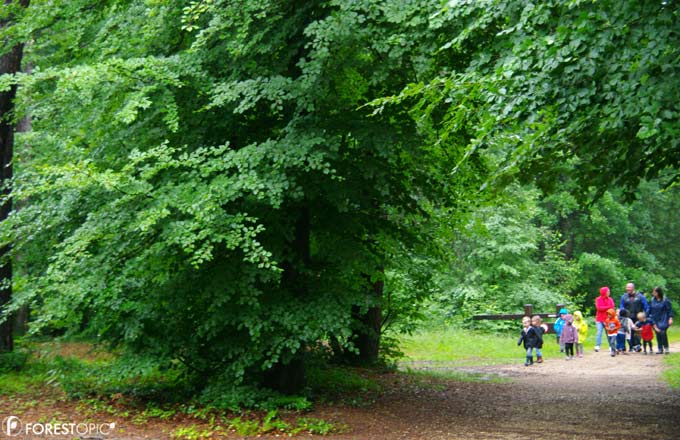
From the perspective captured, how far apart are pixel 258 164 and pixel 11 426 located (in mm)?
4394

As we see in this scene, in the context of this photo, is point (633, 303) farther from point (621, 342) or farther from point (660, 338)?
point (621, 342)

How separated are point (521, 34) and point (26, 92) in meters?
7.11

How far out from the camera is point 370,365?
14.1 meters

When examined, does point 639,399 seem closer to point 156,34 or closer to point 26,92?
point 156,34

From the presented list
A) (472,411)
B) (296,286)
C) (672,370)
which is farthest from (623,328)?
(296,286)

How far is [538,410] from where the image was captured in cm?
1030

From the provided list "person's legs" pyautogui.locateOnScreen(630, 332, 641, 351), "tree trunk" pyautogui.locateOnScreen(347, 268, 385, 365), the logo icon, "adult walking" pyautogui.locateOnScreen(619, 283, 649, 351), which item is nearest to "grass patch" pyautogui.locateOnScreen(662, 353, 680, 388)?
"person's legs" pyautogui.locateOnScreen(630, 332, 641, 351)

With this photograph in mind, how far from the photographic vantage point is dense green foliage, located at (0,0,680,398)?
8438mm

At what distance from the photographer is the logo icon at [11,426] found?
8.23 meters

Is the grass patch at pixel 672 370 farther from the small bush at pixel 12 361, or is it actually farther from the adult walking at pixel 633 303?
the small bush at pixel 12 361

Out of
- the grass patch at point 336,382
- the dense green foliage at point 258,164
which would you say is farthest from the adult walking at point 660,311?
the grass patch at point 336,382

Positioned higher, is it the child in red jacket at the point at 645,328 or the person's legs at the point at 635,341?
the child in red jacket at the point at 645,328

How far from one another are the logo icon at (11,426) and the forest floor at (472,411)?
24cm

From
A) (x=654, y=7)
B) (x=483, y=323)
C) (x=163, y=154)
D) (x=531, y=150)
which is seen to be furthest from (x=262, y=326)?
(x=483, y=323)
